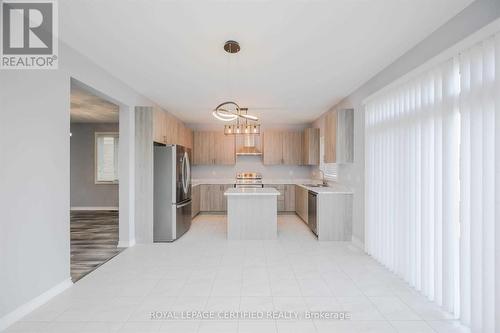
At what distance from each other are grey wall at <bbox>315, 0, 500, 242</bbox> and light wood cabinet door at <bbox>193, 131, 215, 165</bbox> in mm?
3798

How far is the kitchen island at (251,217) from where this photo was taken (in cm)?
496

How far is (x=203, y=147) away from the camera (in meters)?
7.82

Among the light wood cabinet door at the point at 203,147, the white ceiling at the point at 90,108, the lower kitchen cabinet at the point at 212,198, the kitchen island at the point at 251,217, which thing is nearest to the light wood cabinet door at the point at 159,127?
the white ceiling at the point at 90,108

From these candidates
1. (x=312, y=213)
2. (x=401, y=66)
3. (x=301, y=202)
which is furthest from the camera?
(x=301, y=202)

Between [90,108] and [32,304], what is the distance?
4.89 metres

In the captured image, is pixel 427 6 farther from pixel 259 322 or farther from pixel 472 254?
pixel 259 322

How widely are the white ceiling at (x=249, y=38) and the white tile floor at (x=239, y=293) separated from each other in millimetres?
2697

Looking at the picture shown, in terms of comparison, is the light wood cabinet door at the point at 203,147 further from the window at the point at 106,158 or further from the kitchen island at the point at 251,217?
the kitchen island at the point at 251,217

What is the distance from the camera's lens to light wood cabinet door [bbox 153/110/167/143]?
16.0 feet

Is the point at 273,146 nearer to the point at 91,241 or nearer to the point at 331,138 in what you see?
the point at 331,138

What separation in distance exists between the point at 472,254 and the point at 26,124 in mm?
4016

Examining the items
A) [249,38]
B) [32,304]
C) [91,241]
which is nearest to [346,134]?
[249,38]

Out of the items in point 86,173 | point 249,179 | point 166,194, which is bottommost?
point 166,194

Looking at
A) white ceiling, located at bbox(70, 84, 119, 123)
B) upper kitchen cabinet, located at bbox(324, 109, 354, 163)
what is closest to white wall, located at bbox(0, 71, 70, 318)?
white ceiling, located at bbox(70, 84, 119, 123)
